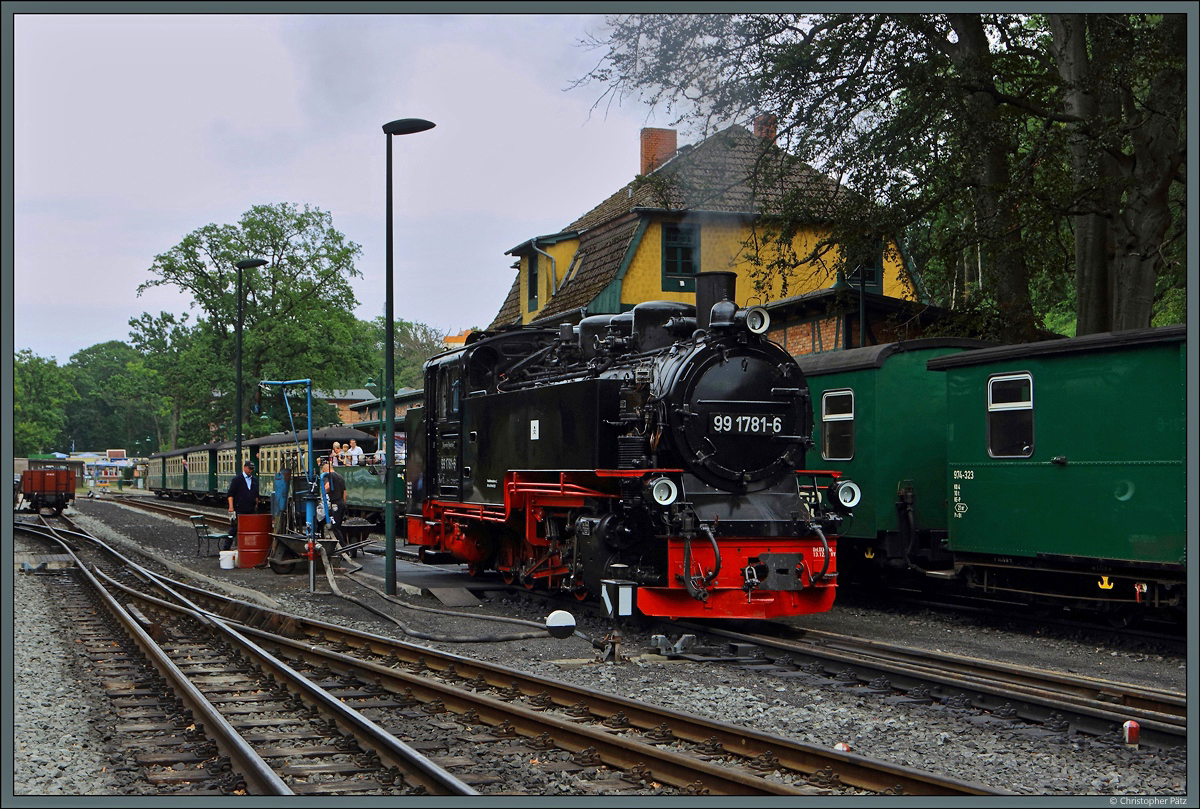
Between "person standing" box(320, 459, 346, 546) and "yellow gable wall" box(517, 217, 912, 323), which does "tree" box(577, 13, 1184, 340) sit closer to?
"yellow gable wall" box(517, 217, 912, 323)

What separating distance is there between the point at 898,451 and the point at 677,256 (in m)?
13.5

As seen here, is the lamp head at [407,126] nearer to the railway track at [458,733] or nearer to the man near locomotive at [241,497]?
the railway track at [458,733]

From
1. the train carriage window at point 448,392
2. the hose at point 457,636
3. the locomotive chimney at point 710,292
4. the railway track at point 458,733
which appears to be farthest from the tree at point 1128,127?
the railway track at point 458,733

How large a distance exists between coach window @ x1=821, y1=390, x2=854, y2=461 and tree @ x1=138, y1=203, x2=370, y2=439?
3694 centimetres

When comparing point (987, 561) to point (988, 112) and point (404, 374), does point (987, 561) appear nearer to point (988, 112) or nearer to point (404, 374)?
point (988, 112)

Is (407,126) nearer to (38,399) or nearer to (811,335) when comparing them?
(811,335)

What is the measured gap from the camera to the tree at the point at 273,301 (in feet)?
153

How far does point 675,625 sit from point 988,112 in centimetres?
792

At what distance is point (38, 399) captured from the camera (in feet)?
284

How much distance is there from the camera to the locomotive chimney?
10.5 meters

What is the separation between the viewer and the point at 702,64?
14.6m

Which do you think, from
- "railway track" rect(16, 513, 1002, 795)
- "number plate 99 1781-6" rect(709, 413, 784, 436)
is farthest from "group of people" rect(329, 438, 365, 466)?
"number plate 99 1781-6" rect(709, 413, 784, 436)

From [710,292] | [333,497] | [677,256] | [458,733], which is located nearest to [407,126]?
[710,292]

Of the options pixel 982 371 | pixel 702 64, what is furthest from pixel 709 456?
pixel 702 64
